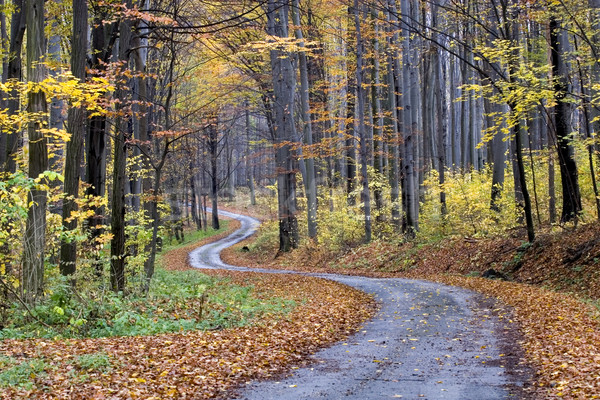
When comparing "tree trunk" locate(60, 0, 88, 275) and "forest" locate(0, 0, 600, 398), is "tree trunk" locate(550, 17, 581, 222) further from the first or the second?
"tree trunk" locate(60, 0, 88, 275)

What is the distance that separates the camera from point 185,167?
3722 cm

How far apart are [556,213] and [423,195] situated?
8975 mm

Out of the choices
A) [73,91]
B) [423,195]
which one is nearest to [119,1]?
[73,91]

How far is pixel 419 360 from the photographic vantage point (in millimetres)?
7492

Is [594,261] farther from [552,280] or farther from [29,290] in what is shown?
[29,290]

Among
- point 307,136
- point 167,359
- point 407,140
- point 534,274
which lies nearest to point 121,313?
point 167,359

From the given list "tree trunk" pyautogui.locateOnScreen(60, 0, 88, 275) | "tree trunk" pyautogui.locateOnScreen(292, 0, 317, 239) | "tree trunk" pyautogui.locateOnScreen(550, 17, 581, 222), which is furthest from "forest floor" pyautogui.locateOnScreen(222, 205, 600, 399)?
"tree trunk" pyautogui.locateOnScreen(60, 0, 88, 275)

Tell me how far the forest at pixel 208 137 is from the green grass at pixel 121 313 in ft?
0.14

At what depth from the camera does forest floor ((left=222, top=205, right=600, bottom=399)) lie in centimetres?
666

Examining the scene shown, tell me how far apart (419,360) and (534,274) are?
9.08m

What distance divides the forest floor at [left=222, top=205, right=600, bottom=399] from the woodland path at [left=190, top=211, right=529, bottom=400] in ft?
1.37

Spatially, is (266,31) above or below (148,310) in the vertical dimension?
above

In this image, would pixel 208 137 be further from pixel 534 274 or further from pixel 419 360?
pixel 419 360

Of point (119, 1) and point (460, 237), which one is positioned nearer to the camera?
point (119, 1)
